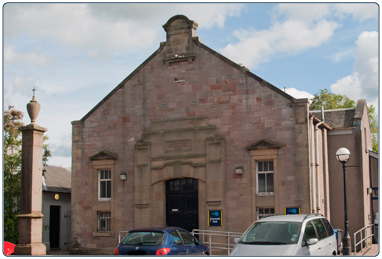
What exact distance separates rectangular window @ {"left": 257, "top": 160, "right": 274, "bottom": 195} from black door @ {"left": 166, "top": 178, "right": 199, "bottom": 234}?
2.94 meters

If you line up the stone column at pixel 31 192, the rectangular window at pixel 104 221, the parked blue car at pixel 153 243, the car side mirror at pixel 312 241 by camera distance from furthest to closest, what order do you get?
the rectangular window at pixel 104 221, the stone column at pixel 31 192, the parked blue car at pixel 153 243, the car side mirror at pixel 312 241

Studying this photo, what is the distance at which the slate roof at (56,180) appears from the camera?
30.0m

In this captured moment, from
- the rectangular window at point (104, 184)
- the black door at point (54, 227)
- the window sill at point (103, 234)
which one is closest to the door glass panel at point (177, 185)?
the rectangular window at point (104, 184)

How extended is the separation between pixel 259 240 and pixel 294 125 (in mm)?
8993

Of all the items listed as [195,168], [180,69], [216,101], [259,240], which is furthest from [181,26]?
[259,240]

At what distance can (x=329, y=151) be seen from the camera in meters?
24.9

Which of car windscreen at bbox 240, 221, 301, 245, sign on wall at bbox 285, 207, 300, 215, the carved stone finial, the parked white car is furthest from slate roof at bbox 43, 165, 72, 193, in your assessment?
the parked white car

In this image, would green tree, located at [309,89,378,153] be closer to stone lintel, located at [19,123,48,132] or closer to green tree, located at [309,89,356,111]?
green tree, located at [309,89,356,111]

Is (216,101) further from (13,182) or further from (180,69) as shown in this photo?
(13,182)

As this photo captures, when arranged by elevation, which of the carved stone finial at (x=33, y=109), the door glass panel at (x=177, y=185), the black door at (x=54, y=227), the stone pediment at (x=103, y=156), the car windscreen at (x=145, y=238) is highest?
the carved stone finial at (x=33, y=109)

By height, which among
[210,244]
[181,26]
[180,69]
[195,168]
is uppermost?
[181,26]

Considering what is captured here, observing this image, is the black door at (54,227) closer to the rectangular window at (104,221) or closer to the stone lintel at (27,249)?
the rectangular window at (104,221)

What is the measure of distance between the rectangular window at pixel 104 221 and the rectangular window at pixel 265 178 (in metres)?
7.45

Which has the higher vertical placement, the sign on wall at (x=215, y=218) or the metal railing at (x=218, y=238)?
the sign on wall at (x=215, y=218)
